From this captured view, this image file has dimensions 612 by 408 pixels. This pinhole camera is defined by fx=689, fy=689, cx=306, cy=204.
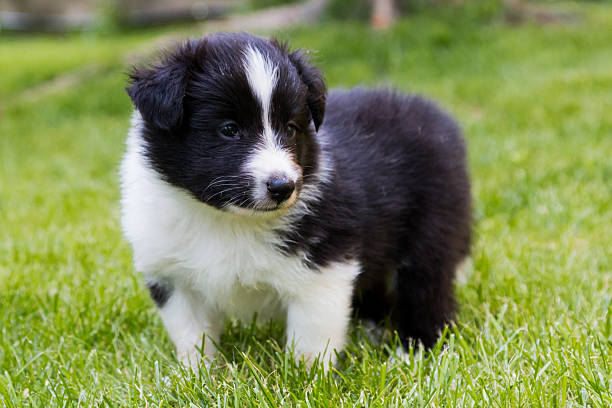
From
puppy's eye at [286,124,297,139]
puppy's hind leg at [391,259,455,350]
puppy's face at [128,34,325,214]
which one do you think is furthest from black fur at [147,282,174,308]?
puppy's hind leg at [391,259,455,350]

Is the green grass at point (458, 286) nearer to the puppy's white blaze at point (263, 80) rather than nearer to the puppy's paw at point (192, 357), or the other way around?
the puppy's paw at point (192, 357)

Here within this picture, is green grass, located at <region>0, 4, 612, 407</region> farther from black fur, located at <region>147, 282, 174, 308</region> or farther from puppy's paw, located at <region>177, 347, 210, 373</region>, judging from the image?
black fur, located at <region>147, 282, 174, 308</region>

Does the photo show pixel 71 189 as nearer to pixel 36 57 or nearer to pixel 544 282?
pixel 544 282

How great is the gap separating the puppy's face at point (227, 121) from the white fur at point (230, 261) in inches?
5.9

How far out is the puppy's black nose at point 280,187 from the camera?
98.0 inches

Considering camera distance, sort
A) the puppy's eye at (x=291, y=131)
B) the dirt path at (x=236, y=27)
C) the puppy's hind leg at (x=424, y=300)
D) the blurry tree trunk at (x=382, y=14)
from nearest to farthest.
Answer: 1. the puppy's eye at (x=291, y=131)
2. the puppy's hind leg at (x=424, y=300)
3. the blurry tree trunk at (x=382, y=14)
4. the dirt path at (x=236, y=27)

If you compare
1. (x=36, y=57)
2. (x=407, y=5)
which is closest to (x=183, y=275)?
(x=407, y=5)

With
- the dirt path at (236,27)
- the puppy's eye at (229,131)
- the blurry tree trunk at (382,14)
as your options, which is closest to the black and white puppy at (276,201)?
the puppy's eye at (229,131)

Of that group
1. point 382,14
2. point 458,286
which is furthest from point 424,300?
point 382,14

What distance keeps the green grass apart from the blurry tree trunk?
5.02 ft

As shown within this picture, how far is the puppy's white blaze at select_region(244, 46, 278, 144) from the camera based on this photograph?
259 cm

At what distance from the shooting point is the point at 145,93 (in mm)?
2664

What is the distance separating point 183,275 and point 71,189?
12.2 ft

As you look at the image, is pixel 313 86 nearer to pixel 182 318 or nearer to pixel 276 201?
pixel 276 201
